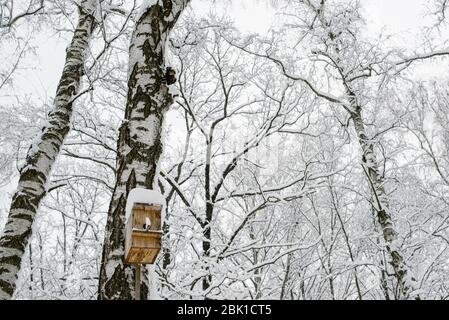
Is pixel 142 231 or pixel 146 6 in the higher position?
pixel 146 6

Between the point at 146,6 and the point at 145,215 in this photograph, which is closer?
the point at 145,215

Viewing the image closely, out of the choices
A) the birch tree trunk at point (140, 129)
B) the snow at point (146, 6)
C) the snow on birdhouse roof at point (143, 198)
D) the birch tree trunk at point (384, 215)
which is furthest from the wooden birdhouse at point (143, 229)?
the birch tree trunk at point (384, 215)

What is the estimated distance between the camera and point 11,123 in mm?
6926

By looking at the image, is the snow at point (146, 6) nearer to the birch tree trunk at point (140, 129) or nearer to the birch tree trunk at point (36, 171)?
the birch tree trunk at point (140, 129)

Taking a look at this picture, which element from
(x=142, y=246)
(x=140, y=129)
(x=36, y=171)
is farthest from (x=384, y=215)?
(x=142, y=246)

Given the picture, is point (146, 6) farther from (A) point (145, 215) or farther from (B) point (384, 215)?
(B) point (384, 215)

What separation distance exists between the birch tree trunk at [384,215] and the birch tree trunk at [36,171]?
477cm

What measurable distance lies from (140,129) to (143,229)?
0.90 m

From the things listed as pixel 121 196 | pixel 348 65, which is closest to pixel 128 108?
pixel 121 196

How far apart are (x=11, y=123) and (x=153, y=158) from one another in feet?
18.2

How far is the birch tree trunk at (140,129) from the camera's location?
226 cm

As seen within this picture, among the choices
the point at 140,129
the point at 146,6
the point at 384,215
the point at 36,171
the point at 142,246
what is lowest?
the point at 142,246

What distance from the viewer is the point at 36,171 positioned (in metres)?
3.77

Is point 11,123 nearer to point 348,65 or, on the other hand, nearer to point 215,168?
point 215,168
